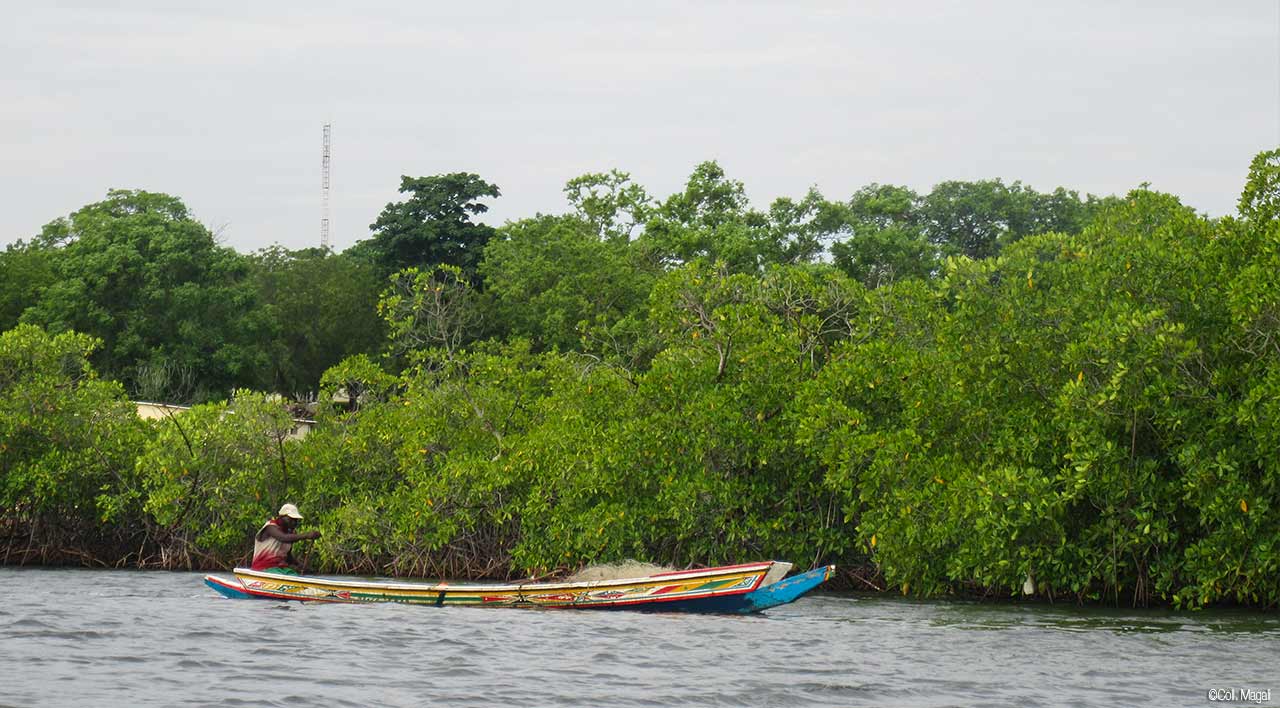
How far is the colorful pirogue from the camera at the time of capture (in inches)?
778

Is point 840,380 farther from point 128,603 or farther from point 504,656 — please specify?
point 128,603

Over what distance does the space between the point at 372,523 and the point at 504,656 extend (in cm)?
1270

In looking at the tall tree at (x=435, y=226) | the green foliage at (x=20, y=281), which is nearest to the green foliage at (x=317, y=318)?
the tall tree at (x=435, y=226)

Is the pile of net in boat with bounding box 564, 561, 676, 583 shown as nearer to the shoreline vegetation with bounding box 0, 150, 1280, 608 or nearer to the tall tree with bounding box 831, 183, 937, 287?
the shoreline vegetation with bounding box 0, 150, 1280, 608

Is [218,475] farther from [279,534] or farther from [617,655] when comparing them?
[617,655]

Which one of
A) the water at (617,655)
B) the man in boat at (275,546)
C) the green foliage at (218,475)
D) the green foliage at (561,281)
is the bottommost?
the water at (617,655)

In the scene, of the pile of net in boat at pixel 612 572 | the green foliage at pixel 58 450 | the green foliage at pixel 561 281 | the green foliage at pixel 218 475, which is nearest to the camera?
the pile of net in boat at pixel 612 572

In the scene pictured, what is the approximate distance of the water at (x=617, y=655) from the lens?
13.5 metres

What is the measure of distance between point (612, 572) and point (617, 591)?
1582mm

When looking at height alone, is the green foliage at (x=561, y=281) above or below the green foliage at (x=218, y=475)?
above

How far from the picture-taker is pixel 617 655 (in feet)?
53.5

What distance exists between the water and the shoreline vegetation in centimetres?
146

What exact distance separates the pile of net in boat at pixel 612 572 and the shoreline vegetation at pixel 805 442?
1.14 m

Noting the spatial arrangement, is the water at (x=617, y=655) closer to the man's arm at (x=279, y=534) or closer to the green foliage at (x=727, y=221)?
the man's arm at (x=279, y=534)
